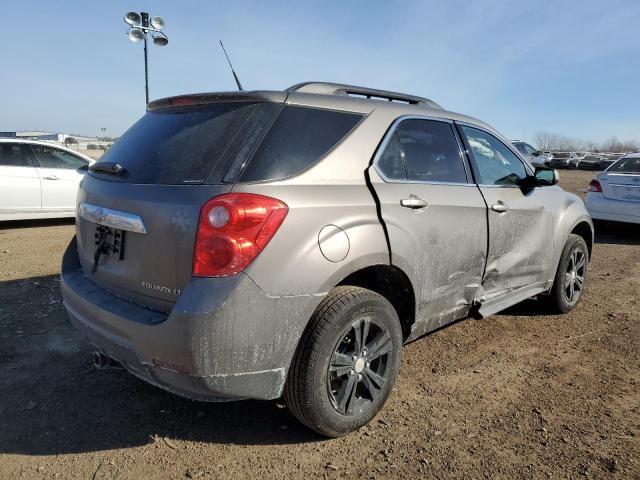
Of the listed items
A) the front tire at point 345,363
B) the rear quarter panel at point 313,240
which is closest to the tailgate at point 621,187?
the front tire at point 345,363

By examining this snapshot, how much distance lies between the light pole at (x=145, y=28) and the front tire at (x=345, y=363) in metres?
10.4

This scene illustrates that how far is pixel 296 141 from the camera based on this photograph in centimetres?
250

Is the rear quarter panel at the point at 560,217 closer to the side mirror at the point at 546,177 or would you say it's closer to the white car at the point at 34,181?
the side mirror at the point at 546,177

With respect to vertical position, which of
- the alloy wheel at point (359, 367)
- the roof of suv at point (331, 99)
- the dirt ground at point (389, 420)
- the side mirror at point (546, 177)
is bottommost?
the dirt ground at point (389, 420)

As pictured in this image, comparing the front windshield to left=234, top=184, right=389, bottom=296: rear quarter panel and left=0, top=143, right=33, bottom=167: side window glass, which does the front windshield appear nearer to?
left=234, top=184, right=389, bottom=296: rear quarter panel

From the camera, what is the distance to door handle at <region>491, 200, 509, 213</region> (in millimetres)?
3508

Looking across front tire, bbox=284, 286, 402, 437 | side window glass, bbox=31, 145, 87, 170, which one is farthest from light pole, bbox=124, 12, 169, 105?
front tire, bbox=284, 286, 402, 437

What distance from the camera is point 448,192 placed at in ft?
10.4

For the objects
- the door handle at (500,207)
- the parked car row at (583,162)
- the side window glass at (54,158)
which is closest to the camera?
the door handle at (500,207)

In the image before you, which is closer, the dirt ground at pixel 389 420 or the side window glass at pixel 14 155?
the dirt ground at pixel 389 420

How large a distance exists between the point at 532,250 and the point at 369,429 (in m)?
2.08

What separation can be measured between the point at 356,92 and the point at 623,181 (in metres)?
7.42

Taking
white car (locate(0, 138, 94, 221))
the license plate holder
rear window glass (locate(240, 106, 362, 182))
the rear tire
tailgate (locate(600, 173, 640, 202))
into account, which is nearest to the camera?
rear window glass (locate(240, 106, 362, 182))

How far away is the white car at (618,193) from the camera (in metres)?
8.46
